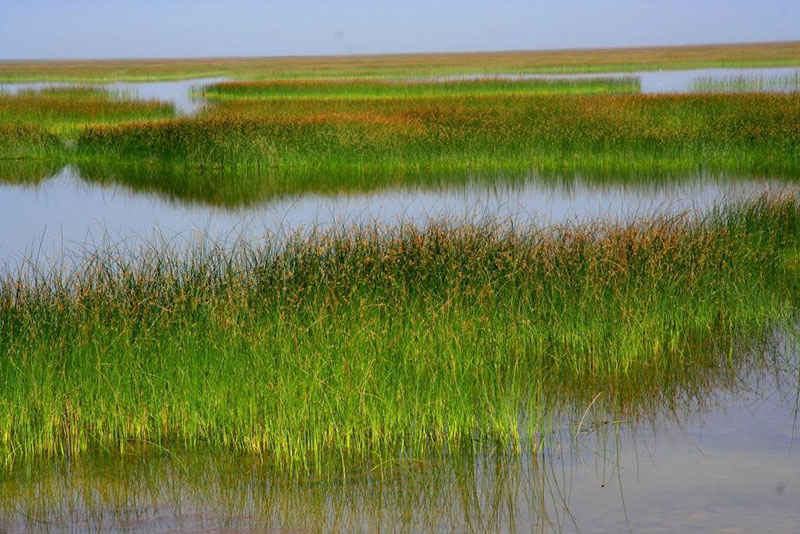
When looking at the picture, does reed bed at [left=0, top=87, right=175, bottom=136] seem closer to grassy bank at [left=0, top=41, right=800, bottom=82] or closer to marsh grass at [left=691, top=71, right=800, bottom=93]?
marsh grass at [left=691, top=71, right=800, bottom=93]

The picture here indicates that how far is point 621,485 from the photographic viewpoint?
6312mm

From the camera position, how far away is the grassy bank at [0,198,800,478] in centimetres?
690

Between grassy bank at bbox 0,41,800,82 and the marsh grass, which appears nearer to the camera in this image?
the marsh grass

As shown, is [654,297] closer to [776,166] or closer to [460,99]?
[776,166]

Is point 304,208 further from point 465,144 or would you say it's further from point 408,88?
point 408,88

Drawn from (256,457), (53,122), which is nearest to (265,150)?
(53,122)

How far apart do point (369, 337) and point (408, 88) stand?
1412 inches

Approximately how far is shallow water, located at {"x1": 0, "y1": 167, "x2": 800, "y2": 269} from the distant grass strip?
2076cm

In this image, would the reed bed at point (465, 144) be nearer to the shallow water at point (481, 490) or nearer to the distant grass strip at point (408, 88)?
the shallow water at point (481, 490)

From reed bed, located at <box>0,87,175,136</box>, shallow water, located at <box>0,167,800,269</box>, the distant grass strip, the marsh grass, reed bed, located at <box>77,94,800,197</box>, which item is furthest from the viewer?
the distant grass strip

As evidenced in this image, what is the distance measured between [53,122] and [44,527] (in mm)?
26998

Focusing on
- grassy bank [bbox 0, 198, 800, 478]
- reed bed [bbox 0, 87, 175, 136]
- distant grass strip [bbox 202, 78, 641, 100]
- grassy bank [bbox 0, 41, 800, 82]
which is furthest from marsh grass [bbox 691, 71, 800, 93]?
grassy bank [bbox 0, 198, 800, 478]

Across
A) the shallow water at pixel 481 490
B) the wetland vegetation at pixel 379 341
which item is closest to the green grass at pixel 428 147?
the wetland vegetation at pixel 379 341

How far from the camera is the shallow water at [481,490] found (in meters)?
5.81
